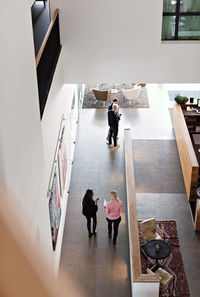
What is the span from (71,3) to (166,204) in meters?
5.76

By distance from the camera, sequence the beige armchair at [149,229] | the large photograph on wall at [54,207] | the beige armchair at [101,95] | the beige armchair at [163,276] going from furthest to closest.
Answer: the beige armchair at [101,95] < the beige armchair at [149,229] < the beige armchair at [163,276] < the large photograph on wall at [54,207]

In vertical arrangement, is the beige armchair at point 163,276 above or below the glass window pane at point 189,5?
below

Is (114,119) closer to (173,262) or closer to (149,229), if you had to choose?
(149,229)

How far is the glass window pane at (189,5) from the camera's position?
10421 millimetres

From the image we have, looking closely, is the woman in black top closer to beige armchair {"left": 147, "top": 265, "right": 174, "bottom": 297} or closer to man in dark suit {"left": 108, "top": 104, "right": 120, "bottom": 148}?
beige armchair {"left": 147, "top": 265, "right": 174, "bottom": 297}

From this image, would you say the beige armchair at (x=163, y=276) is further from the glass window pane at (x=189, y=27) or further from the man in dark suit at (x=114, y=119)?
the man in dark suit at (x=114, y=119)

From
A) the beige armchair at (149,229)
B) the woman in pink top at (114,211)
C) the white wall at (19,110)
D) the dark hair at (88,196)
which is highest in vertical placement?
the white wall at (19,110)

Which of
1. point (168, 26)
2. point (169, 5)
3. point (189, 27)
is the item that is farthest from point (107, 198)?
point (169, 5)

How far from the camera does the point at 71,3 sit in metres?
10.2

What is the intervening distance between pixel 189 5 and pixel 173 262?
607 cm

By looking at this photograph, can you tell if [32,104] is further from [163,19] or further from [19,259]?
[163,19]

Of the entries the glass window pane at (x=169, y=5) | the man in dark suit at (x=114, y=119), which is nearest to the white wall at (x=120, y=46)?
the glass window pane at (x=169, y=5)

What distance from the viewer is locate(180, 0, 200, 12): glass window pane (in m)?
10.4

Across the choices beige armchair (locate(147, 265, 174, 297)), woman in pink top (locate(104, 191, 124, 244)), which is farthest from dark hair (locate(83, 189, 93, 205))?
beige armchair (locate(147, 265, 174, 297))
